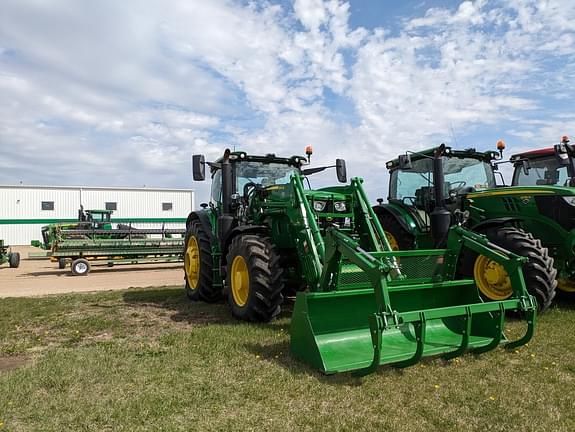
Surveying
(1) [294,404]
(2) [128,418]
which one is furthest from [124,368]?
(1) [294,404]

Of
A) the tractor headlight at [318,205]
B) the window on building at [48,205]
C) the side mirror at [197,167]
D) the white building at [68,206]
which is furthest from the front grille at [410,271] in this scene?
the window on building at [48,205]

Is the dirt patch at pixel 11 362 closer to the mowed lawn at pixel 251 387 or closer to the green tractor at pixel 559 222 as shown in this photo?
the mowed lawn at pixel 251 387

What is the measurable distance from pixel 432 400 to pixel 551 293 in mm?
3364

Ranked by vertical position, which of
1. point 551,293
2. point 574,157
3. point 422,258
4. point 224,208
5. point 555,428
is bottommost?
point 555,428

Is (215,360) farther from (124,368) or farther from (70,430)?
(70,430)

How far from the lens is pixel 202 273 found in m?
7.96

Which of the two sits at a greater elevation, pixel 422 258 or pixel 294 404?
pixel 422 258

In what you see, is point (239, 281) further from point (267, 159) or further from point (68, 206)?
point (68, 206)

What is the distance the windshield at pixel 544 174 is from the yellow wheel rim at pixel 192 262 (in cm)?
585

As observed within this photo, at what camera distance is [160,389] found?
3.90 meters

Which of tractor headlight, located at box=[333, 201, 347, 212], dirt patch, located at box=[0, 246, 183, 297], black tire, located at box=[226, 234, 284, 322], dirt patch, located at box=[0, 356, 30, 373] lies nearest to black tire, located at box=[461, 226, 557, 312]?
tractor headlight, located at box=[333, 201, 347, 212]

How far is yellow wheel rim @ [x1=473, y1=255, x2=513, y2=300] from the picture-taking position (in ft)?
20.7

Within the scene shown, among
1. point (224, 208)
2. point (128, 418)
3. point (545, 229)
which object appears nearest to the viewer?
point (128, 418)

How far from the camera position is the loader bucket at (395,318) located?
13.1 feet
